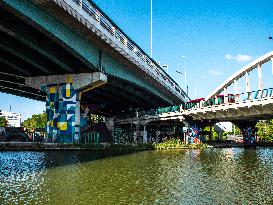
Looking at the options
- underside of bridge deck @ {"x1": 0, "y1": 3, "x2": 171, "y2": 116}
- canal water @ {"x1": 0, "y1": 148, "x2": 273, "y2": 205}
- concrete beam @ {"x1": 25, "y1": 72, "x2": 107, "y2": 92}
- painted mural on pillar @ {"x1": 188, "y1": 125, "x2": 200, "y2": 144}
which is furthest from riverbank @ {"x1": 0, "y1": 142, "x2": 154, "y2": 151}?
canal water @ {"x1": 0, "y1": 148, "x2": 273, "y2": 205}

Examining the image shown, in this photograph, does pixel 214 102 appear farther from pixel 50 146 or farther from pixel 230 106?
pixel 50 146

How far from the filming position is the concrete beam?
42.5 metres

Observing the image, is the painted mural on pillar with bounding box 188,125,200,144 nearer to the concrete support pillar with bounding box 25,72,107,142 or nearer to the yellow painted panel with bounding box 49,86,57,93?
the concrete support pillar with bounding box 25,72,107,142

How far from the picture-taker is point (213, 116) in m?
51.4

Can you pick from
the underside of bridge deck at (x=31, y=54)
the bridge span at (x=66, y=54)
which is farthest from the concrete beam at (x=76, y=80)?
the underside of bridge deck at (x=31, y=54)

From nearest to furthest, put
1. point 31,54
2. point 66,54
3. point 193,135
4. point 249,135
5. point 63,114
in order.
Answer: point 31,54 < point 66,54 < point 63,114 < point 193,135 < point 249,135

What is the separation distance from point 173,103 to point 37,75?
42.2 m

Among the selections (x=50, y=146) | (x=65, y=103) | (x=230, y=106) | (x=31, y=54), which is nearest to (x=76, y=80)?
(x=65, y=103)

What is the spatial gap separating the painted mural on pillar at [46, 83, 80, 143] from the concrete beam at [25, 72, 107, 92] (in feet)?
2.31

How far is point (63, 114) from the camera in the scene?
147ft

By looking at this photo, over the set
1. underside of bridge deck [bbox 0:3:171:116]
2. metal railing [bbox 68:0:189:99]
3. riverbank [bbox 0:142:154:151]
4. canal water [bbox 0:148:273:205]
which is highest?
metal railing [bbox 68:0:189:99]

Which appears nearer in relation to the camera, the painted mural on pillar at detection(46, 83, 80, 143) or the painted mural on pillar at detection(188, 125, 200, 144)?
the painted mural on pillar at detection(46, 83, 80, 143)

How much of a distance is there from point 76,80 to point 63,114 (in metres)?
4.91

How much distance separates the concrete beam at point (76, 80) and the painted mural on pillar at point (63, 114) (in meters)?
0.70
